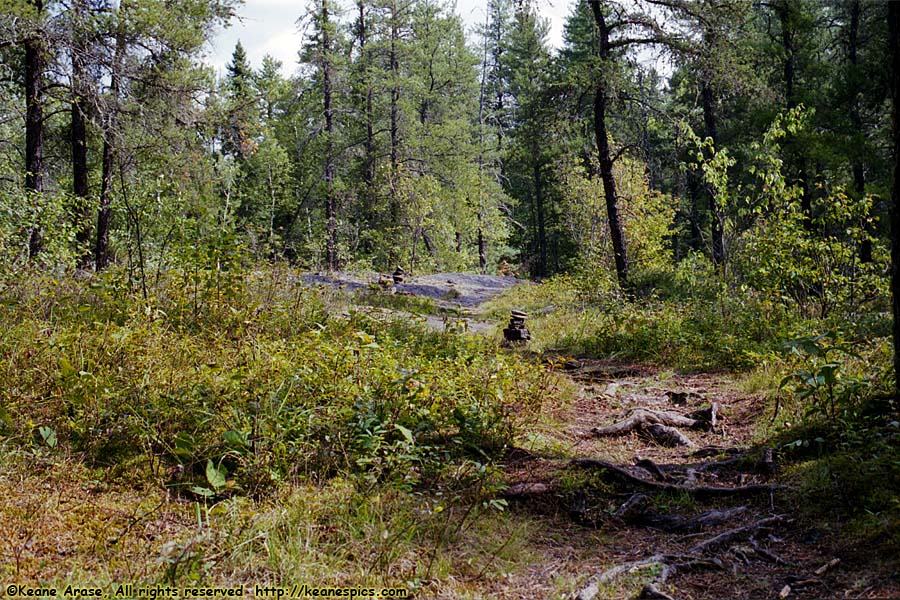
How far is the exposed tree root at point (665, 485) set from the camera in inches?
149

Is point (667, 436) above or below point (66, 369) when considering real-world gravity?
below

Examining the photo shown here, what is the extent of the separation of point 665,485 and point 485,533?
133 cm

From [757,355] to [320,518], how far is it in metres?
5.35

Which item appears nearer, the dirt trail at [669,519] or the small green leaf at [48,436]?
the dirt trail at [669,519]

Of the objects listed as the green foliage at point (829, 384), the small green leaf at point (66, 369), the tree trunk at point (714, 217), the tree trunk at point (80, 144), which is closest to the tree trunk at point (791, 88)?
the tree trunk at point (714, 217)

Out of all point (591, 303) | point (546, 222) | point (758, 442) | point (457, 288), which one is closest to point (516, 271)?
point (546, 222)

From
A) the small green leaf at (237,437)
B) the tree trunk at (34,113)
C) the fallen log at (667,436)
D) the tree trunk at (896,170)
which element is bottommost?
the fallen log at (667,436)

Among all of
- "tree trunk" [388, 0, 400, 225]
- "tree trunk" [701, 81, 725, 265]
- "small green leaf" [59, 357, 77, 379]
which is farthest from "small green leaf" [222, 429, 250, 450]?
"tree trunk" [388, 0, 400, 225]

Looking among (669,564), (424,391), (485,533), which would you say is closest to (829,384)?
(669,564)

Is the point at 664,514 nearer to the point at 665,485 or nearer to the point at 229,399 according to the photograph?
the point at 665,485

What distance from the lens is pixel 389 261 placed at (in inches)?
1087

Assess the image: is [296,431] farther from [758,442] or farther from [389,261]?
[389,261]

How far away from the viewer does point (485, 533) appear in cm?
333

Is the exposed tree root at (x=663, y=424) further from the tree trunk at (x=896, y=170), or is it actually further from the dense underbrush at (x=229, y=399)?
the tree trunk at (x=896, y=170)
